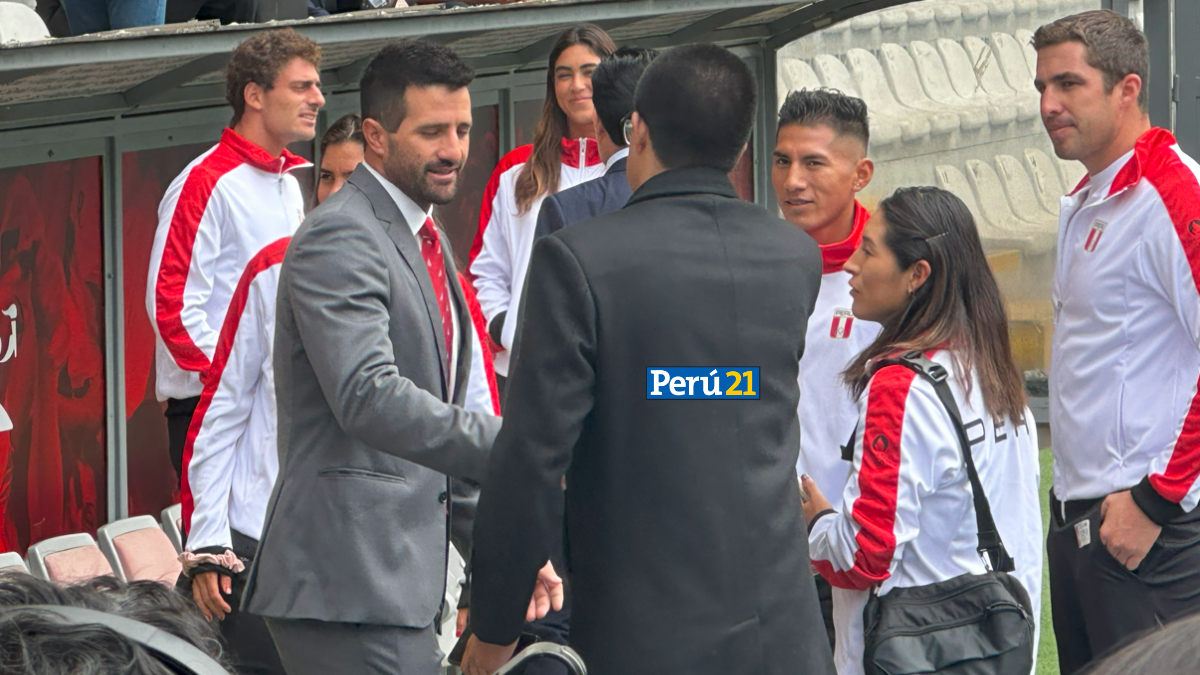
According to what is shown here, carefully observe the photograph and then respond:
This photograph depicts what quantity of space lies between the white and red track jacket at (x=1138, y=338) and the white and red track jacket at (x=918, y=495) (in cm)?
55

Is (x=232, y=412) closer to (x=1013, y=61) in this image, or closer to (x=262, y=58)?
(x=262, y=58)

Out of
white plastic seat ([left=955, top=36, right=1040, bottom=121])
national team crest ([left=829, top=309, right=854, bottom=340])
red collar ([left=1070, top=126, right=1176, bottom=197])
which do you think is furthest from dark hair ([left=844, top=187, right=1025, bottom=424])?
white plastic seat ([left=955, top=36, right=1040, bottom=121])

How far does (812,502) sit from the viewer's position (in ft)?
11.7

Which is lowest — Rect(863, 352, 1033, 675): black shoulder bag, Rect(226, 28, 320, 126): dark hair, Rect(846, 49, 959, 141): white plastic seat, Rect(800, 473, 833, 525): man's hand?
Rect(863, 352, 1033, 675): black shoulder bag

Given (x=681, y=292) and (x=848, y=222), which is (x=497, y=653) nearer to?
(x=681, y=292)

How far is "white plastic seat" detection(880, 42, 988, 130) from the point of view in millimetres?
13258

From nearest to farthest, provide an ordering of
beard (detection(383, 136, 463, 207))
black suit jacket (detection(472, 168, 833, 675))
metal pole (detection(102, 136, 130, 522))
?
black suit jacket (detection(472, 168, 833, 675)), beard (detection(383, 136, 463, 207)), metal pole (detection(102, 136, 130, 522))

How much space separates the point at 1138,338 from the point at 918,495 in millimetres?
990

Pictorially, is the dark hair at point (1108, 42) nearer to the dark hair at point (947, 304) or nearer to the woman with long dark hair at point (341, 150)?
the dark hair at point (947, 304)

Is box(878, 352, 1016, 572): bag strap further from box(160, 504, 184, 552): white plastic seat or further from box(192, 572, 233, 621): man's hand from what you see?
box(160, 504, 184, 552): white plastic seat

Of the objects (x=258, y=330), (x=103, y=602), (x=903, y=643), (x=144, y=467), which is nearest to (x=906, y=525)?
(x=903, y=643)

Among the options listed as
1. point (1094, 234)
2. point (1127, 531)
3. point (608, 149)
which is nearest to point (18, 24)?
A: point (608, 149)

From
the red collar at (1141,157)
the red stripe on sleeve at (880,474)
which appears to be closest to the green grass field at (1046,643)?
the red collar at (1141,157)

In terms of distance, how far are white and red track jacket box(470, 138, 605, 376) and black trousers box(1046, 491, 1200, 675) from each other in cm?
210
